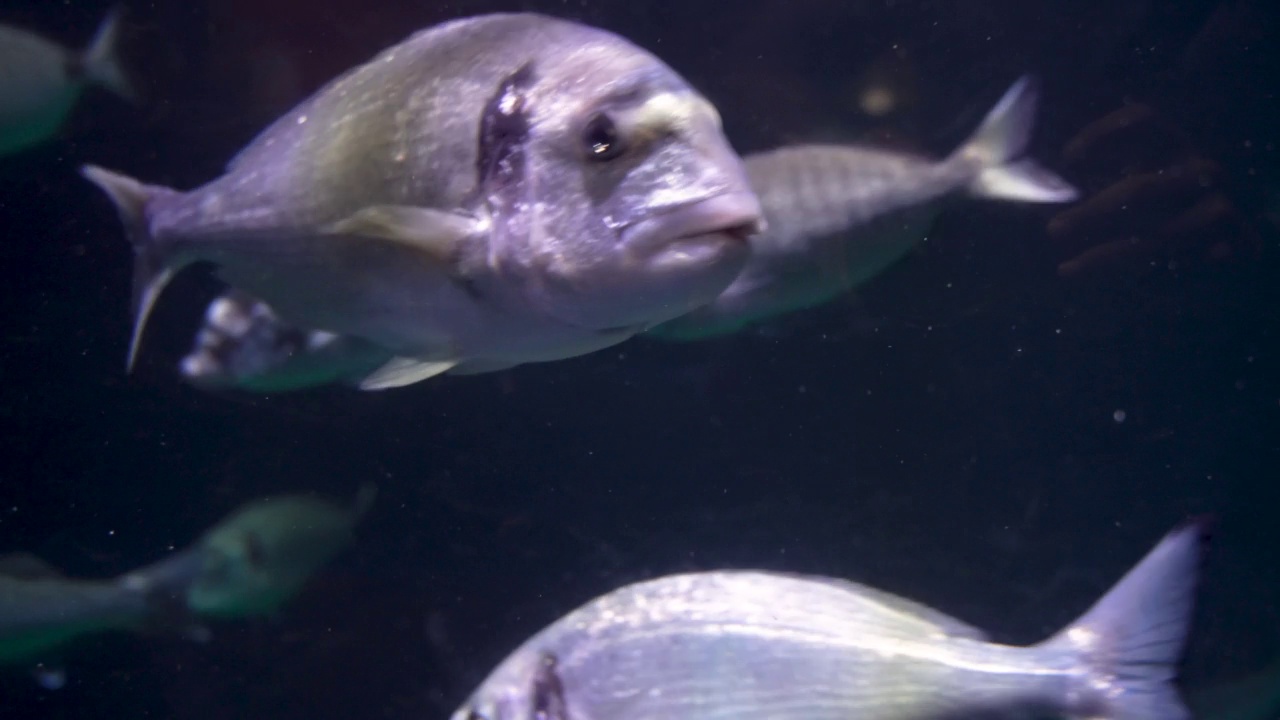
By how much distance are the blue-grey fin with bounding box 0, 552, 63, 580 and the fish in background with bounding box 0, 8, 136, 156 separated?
2.46 metres

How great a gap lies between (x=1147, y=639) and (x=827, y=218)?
2118mm

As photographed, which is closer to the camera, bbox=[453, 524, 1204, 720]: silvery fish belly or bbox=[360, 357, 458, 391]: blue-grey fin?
bbox=[360, 357, 458, 391]: blue-grey fin

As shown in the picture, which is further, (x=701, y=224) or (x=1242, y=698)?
(x=1242, y=698)

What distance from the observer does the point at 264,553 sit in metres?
5.20

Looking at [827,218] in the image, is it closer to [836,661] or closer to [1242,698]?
[836,661]

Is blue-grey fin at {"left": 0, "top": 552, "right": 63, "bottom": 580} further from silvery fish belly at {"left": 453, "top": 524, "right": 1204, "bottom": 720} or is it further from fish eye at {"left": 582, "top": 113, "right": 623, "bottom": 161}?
fish eye at {"left": 582, "top": 113, "right": 623, "bottom": 161}

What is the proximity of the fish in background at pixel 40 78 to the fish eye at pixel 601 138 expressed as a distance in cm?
443

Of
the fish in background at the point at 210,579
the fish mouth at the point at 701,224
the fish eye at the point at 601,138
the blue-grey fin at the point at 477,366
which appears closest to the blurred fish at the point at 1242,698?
the blue-grey fin at the point at 477,366

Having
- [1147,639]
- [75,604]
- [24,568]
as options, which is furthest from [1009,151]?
[24,568]

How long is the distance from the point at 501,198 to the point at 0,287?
5703 mm

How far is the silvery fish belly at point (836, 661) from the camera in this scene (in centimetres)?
257

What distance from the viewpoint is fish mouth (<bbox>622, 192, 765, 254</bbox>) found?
1444 mm

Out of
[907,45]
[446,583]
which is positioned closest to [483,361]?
[446,583]

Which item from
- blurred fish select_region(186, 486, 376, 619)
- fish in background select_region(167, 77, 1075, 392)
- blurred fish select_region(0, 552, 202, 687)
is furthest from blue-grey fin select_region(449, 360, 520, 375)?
blurred fish select_region(0, 552, 202, 687)
